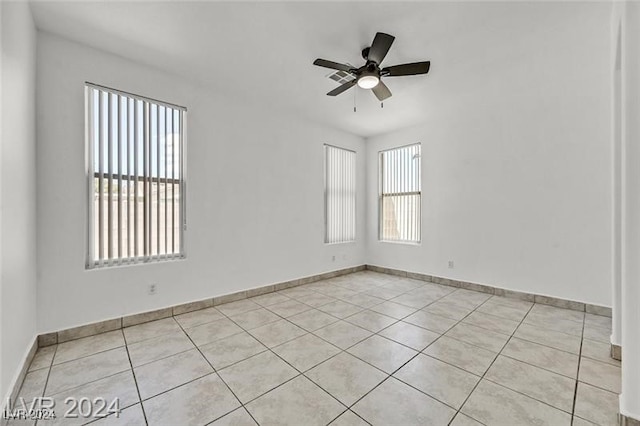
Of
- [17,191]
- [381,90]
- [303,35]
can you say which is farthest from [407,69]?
[17,191]

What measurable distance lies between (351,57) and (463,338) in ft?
10.5

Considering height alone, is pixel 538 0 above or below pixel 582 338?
above

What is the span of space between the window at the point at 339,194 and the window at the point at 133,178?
2.74 metres

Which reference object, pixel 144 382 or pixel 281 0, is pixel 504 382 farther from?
pixel 281 0

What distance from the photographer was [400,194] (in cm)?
563

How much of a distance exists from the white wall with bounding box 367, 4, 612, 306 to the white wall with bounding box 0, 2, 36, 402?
431cm

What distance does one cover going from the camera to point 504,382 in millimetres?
2018

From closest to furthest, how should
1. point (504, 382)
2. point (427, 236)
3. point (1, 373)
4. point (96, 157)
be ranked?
point (1, 373)
point (504, 382)
point (96, 157)
point (427, 236)

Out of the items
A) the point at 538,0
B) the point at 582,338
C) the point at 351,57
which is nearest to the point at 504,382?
the point at 582,338

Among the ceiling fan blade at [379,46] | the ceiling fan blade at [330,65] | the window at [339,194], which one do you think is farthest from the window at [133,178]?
the window at [339,194]

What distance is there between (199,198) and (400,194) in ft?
12.8

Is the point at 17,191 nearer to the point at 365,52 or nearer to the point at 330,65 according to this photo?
the point at 330,65

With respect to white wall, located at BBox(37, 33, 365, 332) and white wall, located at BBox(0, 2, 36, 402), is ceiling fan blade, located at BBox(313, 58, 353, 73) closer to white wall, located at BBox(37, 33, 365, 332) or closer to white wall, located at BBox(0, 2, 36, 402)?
white wall, located at BBox(37, 33, 365, 332)

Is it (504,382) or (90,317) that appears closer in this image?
(504,382)
